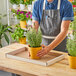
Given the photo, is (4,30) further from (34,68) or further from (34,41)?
(34,68)

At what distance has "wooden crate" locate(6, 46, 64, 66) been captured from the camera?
6.15ft

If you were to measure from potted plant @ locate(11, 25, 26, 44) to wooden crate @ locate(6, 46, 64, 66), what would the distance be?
107 inches

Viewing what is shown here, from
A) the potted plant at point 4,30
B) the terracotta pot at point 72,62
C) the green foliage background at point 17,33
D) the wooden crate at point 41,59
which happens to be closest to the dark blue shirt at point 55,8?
the wooden crate at point 41,59

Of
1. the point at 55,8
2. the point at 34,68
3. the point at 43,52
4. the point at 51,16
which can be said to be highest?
the point at 55,8

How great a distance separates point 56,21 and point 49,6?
249 mm

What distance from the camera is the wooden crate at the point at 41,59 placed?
188 cm

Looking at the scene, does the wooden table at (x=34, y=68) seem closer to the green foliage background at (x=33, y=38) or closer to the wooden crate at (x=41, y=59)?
the wooden crate at (x=41, y=59)

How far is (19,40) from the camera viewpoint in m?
5.14

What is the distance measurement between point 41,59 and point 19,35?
3121 millimetres

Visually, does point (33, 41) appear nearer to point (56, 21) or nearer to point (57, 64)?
point (57, 64)

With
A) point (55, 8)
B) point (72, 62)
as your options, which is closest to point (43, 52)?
point (72, 62)

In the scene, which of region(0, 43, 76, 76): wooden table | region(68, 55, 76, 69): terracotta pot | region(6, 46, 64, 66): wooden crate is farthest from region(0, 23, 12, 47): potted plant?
region(68, 55, 76, 69): terracotta pot

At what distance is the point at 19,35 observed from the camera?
506 cm

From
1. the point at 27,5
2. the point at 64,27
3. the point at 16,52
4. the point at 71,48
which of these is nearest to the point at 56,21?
the point at 64,27
